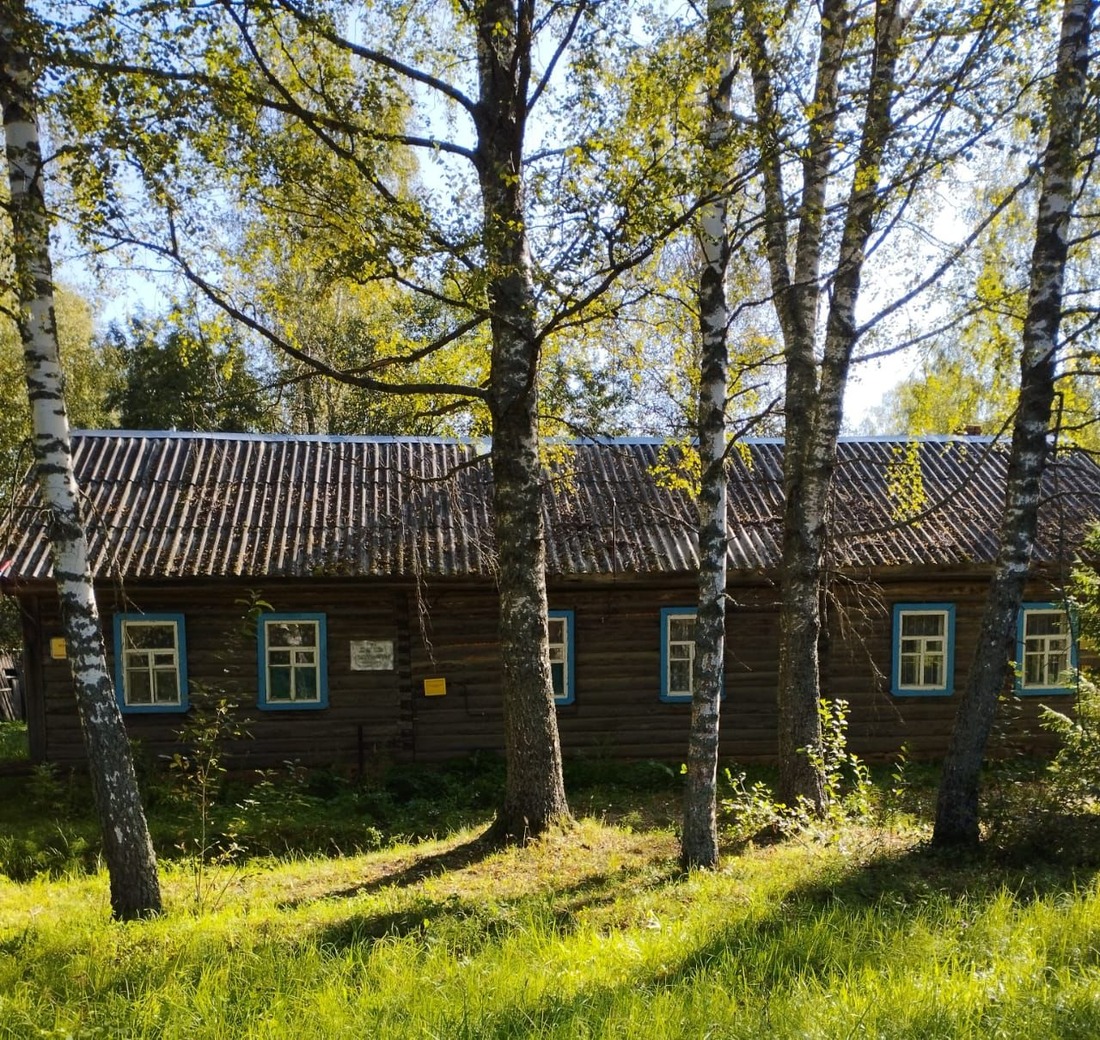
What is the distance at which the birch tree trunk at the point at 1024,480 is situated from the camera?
6445mm

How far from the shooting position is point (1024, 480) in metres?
6.51

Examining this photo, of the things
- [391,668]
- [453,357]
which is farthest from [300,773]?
[453,357]

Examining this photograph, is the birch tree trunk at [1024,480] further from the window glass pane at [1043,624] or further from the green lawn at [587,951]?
the window glass pane at [1043,624]

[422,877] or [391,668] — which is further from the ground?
[391,668]

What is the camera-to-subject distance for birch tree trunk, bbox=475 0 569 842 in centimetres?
732

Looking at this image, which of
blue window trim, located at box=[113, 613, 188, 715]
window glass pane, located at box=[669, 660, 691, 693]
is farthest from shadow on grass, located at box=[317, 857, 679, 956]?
blue window trim, located at box=[113, 613, 188, 715]

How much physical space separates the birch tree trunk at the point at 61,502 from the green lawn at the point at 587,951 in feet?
1.66

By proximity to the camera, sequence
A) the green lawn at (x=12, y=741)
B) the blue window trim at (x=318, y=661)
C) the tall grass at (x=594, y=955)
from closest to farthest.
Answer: the tall grass at (x=594, y=955), the blue window trim at (x=318, y=661), the green lawn at (x=12, y=741)

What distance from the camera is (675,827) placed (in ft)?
28.7

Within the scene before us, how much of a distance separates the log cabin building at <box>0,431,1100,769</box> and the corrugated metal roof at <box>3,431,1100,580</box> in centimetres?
4

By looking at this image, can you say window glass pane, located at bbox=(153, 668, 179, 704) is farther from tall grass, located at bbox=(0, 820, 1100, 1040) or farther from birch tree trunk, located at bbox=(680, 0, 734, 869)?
birch tree trunk, located at bbox=(680, 0, 734, 869)

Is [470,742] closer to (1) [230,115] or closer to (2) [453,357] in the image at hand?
(2) [453,357]

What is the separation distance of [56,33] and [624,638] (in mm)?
9420

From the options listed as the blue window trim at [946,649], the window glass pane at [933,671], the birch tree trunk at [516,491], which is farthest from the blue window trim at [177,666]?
the window glass pane at [933,671]
